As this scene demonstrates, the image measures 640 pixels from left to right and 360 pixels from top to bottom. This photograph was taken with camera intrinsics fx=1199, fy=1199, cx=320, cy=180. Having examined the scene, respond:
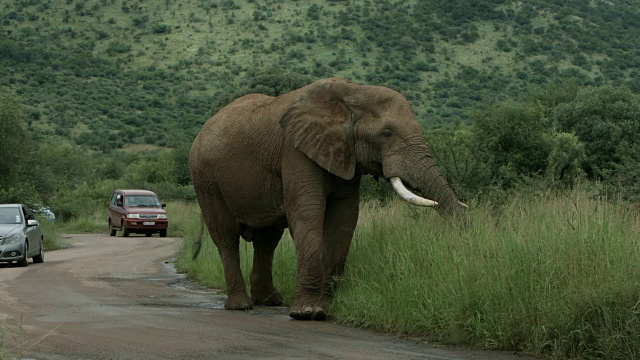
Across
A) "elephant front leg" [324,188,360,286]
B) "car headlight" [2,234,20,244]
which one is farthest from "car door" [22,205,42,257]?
"elephant front leg" [324,188,360,286]

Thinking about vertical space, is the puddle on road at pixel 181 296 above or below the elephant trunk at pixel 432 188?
below

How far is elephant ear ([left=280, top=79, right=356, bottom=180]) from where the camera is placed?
13.6 m

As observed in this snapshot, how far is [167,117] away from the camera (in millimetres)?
93750

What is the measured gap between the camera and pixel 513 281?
1091 cm

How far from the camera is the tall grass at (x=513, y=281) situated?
9.73 metres

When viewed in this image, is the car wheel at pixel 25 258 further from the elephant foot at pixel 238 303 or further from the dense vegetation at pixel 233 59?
the dense vegetation at pixel 233 59

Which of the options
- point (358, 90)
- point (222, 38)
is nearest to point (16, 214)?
point (358, 90)

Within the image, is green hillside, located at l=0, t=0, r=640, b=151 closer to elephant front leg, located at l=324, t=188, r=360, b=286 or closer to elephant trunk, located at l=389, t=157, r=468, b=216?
elephant front leg, located at l=324, t=188, r=360, b=286

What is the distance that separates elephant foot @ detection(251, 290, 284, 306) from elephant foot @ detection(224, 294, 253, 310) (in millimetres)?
455

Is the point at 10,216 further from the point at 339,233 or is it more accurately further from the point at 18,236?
the point at 339,233

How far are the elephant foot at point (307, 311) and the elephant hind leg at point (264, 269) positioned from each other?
6.96 feet

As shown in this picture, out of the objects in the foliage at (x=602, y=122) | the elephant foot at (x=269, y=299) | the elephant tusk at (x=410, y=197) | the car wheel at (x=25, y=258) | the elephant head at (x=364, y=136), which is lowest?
the car wheel at (x=25, y=258)

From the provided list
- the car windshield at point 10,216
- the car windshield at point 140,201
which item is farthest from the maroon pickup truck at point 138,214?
the car windshield at point 10,216

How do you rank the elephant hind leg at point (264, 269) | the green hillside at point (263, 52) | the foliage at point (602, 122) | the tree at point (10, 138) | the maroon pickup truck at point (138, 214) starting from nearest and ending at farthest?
the elephant hind leg at point (264, 269) < the foliage at point (602, 122) < the tree at point (10, 138) < the maroon pickup truck at point (138, 214) < the green hillside at point (263, 52)
